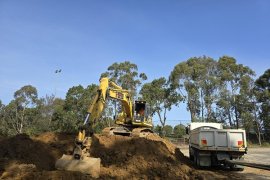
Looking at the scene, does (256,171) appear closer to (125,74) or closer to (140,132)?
(140,132)

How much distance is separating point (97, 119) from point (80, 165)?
2.49 m

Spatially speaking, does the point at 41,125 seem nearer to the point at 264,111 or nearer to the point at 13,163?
the point at 264,111

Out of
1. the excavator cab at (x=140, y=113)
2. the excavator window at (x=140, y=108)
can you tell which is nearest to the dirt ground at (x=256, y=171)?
the excavator cab at (x=140, y=113)

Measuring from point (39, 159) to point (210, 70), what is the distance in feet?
161

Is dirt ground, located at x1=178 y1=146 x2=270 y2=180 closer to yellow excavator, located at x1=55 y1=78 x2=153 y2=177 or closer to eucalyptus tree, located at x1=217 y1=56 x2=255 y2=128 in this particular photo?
yellow excavator, located at x1=55 y1=78 x2=153 y2=177

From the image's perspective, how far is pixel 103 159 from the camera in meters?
14.3

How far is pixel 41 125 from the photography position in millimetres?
69688

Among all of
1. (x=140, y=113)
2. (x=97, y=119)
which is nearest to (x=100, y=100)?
(x=97, y=119)

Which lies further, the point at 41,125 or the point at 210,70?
the point at 41,125

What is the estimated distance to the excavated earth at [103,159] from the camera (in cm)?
1052

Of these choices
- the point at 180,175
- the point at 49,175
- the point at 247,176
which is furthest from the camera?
the point at 247,176

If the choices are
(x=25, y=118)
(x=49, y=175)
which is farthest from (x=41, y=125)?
(x=49, y=175)

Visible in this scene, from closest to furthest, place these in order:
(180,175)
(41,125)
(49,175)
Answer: (49,175) < (180,175) < (41,125)

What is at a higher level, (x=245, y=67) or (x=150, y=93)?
(x=245, y=67)
